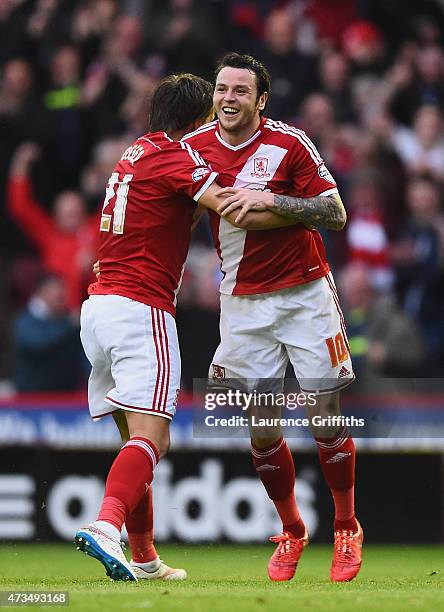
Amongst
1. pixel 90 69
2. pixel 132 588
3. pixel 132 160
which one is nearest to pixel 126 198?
pixel 132 160

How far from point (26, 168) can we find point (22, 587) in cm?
668

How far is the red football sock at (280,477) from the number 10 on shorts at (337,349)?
0.51 metres

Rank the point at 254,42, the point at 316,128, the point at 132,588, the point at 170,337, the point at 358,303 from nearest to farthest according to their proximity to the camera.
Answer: the point at 132,588
the point at 170,337
the point at 358,303
the point at 316,128
the point at 254,42

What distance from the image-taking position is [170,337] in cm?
608

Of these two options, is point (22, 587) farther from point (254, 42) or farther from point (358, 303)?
point (254, 42)

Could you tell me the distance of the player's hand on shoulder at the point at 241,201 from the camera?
6.03 m

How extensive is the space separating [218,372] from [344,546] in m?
1.08

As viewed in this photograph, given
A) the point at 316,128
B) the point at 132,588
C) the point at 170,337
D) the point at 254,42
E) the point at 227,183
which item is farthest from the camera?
the point at 254,42

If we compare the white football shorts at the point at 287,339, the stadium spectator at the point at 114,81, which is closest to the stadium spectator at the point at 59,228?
the stadium spectator at the point at 114,81

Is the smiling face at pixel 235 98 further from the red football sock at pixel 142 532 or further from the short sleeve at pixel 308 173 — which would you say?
the red football sock at pixel 142 532

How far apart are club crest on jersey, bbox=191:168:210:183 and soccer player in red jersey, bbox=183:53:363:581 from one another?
0.97ft

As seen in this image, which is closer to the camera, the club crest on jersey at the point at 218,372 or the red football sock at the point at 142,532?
the red football sock at the point at 142,532

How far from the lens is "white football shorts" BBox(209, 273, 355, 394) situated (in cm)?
656

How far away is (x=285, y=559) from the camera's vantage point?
669 centimetres
